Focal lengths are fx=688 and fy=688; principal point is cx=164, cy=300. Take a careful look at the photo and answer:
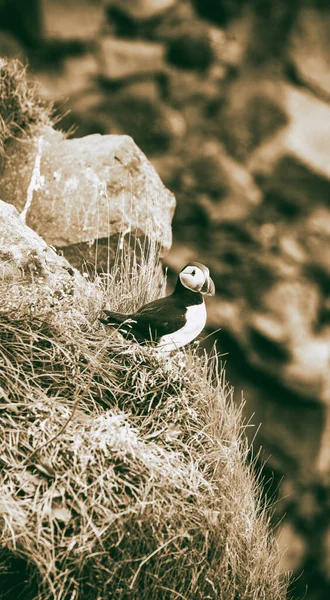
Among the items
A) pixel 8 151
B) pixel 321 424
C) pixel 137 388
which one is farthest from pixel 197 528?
pixel 321 424

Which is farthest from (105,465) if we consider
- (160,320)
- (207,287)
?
(207,287)

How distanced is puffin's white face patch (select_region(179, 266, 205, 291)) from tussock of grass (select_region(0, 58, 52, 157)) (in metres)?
0.93

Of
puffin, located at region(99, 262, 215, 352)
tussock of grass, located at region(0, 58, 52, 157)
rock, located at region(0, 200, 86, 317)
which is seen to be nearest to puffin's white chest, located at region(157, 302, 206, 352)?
puffin, located at region(99, 262, 215, 352)

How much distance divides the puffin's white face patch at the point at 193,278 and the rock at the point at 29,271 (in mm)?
287

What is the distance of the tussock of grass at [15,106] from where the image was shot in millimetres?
2271

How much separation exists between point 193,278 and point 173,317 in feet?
0.37

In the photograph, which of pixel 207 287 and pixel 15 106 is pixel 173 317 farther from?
pixel 15 106

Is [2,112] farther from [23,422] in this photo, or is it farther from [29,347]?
[23,422]

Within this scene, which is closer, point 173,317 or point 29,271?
point 173,317

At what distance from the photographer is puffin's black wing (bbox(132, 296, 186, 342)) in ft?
5.27

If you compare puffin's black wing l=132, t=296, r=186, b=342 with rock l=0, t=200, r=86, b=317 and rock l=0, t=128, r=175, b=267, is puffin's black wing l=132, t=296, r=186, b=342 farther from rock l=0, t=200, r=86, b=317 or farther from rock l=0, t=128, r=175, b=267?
rock l=0, t=128, r=175, b=267

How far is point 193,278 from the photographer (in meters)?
1.65

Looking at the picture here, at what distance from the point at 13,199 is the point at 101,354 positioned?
851 mm

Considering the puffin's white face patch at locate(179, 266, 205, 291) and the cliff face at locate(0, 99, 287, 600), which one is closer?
the cliff face at locate(0, 99, 287, 600)
